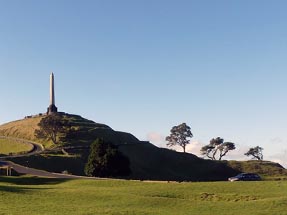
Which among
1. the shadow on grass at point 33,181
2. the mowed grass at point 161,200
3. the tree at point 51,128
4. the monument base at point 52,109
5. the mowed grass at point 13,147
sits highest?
the monument base at point 52,109

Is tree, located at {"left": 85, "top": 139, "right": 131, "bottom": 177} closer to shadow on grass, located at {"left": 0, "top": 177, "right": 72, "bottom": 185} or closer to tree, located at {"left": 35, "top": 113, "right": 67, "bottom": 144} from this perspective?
shadow on grass, located at {"left": 0, "top": 177, "right": 72, "bottom": 185}

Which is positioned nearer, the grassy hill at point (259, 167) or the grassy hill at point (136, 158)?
the grassy hill at point (136, 158)

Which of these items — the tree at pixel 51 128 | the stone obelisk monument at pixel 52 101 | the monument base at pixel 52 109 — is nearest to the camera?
the tree at pixel 51 128

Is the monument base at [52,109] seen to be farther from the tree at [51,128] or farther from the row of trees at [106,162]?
the row of trees at [106,162]

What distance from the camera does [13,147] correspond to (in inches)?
5743

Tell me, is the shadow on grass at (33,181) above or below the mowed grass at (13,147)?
below

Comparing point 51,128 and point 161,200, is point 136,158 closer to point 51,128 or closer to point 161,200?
point 51,128

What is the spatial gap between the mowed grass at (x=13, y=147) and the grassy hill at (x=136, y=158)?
6.81 m

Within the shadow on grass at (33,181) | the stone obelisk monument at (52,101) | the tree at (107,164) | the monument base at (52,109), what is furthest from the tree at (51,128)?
the shadow on grass at (33,181)

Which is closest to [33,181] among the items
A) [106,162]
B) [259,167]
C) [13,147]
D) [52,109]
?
[106,162]

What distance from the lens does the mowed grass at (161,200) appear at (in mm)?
34875

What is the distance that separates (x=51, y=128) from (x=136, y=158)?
1177 inches

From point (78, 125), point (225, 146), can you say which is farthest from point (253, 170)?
point (78, 125)

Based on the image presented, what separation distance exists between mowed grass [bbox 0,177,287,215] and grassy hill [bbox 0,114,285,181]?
60.1 meters
